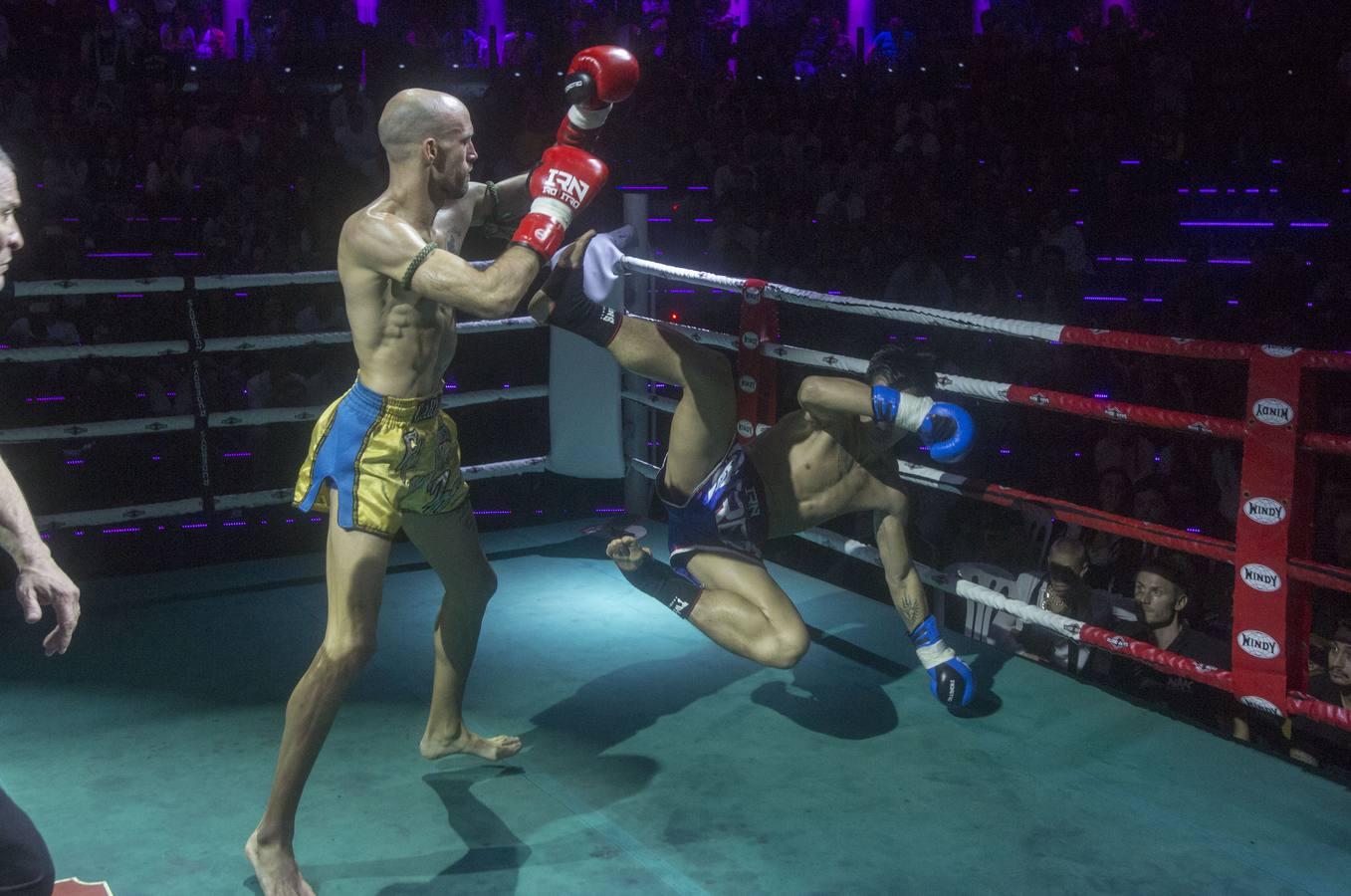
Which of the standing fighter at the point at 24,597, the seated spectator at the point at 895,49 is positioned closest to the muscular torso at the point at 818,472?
the standing fighter at the point at 24,597

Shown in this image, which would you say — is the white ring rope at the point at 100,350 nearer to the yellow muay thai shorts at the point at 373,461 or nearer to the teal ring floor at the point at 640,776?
the teal ring floor at the point at 640,776

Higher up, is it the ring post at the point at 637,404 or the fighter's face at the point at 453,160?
the fighter's face at the point at 453,160

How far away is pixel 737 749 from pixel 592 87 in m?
1.60

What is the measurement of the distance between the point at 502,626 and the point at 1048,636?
5.90ft

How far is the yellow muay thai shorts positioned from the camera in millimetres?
2678

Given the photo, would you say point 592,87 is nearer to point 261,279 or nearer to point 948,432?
point 948,432

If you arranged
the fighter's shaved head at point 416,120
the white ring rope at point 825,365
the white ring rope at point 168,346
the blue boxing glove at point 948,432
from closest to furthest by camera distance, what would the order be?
the fighter's shaved head at point 416,120, the blue boxing glove at point 948,432, the white ring rope at point 825,365, the white ring rope at point 168,346

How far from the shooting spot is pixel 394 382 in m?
2.71

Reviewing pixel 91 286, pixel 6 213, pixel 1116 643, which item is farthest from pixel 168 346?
pixel 1116 643

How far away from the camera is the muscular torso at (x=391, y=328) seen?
2645mm

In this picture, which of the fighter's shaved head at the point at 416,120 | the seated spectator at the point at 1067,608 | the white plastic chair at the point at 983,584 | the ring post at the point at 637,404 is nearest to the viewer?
the fighter's shaved head at the point at 416,120

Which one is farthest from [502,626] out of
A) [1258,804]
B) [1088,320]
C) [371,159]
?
[371,159]

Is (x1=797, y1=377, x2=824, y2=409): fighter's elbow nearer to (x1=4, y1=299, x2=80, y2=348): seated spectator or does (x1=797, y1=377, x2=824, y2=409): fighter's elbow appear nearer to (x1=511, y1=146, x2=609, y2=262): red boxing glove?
(x1=511, y1=146, x2=609, y2=262): red boxing glove

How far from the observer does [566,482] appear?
571cm
